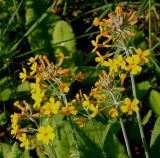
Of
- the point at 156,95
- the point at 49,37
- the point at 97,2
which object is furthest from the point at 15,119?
the point at 97,2

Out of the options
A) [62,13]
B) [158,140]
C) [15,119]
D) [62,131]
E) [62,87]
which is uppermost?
[62,13]

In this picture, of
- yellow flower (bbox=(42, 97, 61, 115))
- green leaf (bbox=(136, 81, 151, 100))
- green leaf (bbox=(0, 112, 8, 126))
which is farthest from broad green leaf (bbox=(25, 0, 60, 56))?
yellow flower (bbox=(42, 97, 61, 115))

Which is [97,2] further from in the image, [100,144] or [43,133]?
[43,133]

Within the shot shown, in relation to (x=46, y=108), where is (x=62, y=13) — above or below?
above

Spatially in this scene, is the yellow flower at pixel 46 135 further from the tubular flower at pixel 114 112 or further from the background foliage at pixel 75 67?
the background foliage at pixel 75 67

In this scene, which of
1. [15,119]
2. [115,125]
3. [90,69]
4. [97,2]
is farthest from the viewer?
[97,2]

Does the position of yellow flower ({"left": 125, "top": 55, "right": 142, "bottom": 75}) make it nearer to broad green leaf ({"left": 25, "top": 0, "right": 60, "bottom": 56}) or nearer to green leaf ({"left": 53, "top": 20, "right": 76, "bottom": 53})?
green leaf ({"left": 53, "top": 20, "right": 76, "bottom": 53})

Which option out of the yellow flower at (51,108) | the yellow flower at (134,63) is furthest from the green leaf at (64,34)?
the yellow flower at (134,63)

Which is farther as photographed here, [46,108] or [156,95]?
[156,95]
